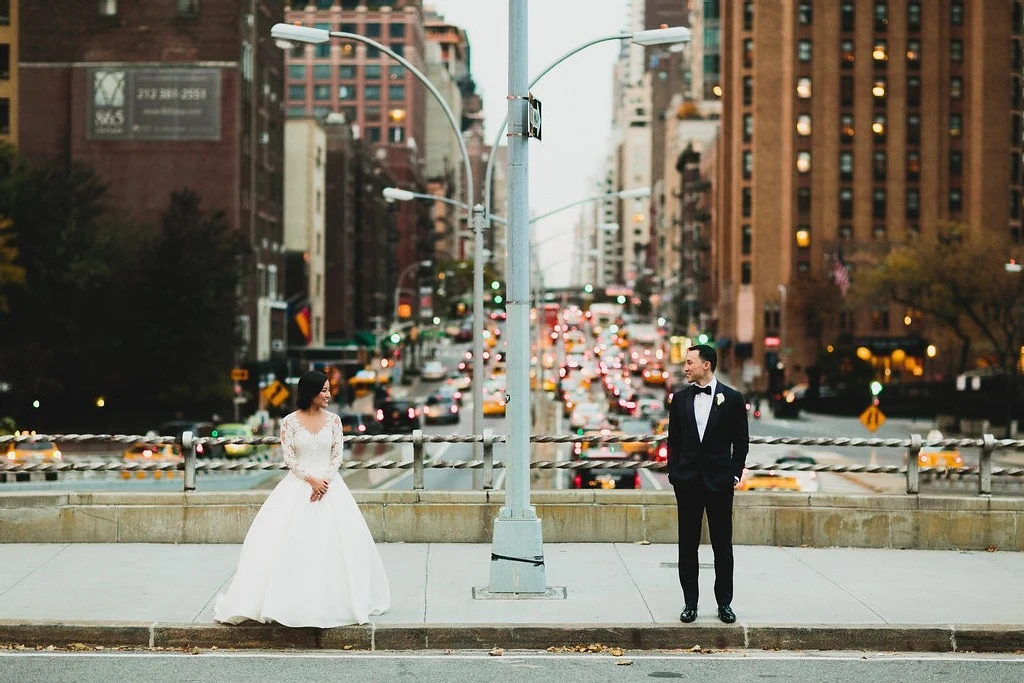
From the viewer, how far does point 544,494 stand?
49.2 feet

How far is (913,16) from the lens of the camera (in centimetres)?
10919

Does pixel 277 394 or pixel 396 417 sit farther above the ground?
pixel 277 394

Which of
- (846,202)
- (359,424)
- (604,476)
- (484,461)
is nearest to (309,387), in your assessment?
(484,461)

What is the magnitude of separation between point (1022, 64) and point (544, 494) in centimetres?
10196

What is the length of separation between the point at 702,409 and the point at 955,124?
106 m

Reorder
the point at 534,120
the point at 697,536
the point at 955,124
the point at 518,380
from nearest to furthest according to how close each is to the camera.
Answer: the point at 697,536 → the point at 518,380 → the point at 534,120 → the point at 955,124

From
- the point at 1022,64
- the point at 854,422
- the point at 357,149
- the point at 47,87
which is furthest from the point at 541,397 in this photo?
the point at 1022,64

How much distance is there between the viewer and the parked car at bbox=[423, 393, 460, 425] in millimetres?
75938

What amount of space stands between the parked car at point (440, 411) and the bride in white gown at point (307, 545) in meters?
65.3

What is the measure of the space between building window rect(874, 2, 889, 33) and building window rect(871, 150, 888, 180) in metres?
9.38

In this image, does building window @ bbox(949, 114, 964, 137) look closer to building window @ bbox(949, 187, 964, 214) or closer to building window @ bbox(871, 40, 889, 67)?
building window @ bbox(949, 187, 964, 214)

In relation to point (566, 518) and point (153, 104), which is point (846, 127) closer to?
point (153, 104)

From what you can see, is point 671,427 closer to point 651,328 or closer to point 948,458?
point 948,458

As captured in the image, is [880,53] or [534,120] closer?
[534,120]
